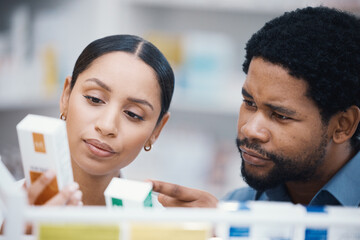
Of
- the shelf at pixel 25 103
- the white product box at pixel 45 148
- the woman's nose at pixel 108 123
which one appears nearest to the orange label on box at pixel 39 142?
the white product box at pixel 45 148

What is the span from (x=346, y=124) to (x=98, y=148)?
55cm

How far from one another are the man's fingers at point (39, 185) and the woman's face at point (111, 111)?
0.80 ft

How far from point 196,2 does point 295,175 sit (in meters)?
1.25

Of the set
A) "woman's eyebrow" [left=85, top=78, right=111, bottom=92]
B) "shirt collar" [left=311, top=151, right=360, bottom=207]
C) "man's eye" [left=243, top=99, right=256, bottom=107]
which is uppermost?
"woman's eyebrow" [left=85, top=78, right=111, bottom=92]

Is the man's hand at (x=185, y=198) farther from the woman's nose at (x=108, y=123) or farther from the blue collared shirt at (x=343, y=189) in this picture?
the blue collared shirt at (x=343, y=189)

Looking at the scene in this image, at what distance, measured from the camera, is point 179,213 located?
0.50 metres

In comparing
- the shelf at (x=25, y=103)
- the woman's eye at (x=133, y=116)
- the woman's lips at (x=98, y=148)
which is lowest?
the shelf at (x=25, y=103)

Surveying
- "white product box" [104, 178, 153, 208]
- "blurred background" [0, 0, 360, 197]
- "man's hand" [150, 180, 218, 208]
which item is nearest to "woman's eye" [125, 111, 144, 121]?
"man's hand" [150, 180, 218, 208]

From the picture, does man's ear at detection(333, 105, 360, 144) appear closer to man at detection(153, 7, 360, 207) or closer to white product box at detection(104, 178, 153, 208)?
man at detection(153, 7, 360, 207)

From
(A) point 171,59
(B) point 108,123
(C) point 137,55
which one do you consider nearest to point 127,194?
(B) point 108,123

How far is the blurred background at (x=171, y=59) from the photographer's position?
183 centimetres

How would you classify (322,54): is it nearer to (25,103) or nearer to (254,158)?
(254,158)

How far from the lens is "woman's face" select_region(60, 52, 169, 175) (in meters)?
0.83

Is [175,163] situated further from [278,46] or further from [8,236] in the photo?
[8,236]
